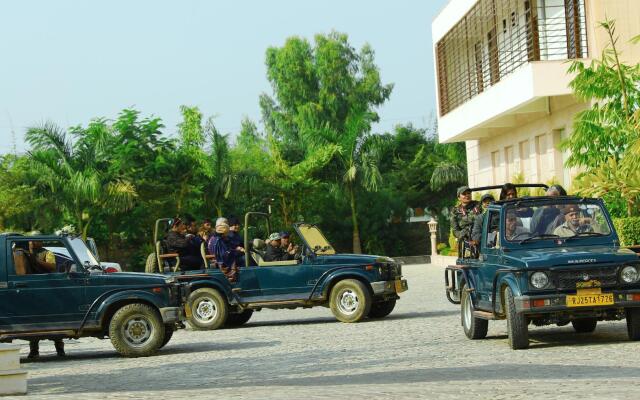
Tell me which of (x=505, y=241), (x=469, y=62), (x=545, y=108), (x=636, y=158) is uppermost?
(x=469, y=62)

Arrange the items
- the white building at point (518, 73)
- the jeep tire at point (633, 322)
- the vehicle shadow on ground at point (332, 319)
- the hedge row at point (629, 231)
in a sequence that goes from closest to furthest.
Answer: the jeep tire at point (633, 322) → the vehicle shadow on ground at point (332, 319) → the hedge row at point (629, 231) → the white building at point (518, 73)

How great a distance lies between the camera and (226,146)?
5722 centimetres

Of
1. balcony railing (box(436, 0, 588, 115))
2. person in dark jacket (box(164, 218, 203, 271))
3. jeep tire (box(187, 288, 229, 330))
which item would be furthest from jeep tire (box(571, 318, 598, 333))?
balcony railing (box(436, 0, 588, 115))

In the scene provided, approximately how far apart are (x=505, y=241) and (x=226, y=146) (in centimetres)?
4260

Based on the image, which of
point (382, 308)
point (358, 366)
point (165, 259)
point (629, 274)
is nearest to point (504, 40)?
point (382, 308)

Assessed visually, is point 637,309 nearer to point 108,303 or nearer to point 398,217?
point 108,303

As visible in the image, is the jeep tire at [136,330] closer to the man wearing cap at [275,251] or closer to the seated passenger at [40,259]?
the seated passenger at [40,259]

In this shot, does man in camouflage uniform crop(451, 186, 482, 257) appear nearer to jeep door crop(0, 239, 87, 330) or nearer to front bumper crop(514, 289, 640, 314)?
front bumper crop(514, 289, 640, 314)

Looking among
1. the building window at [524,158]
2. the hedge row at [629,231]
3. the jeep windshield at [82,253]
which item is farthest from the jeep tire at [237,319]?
the building window at [524,158]

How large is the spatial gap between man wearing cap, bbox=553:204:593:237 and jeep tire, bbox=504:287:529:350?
143cm

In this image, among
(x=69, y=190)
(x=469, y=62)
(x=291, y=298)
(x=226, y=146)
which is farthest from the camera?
(x=226, y=146)

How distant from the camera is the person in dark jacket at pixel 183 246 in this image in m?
22.0

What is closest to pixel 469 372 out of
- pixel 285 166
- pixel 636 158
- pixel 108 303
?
pixel 108 303

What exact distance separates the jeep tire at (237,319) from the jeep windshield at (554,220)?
831 centimetres
